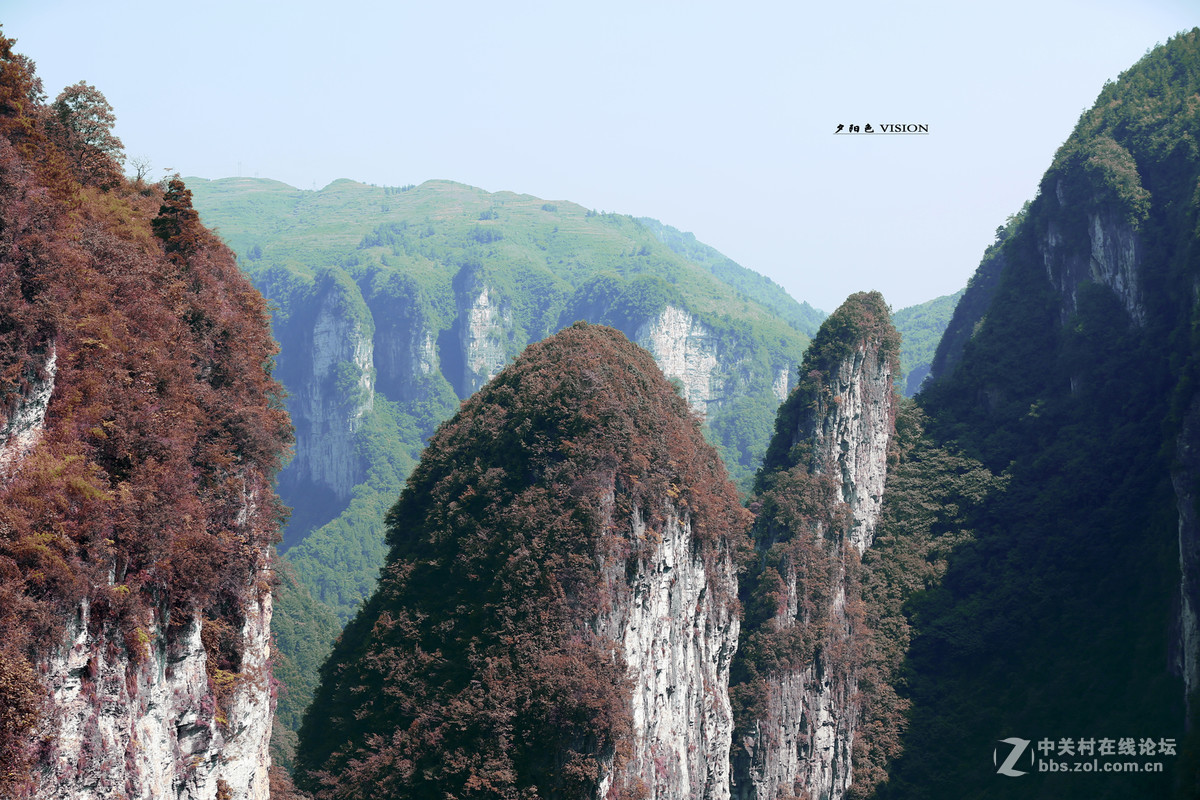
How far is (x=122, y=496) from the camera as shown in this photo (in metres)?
17.8

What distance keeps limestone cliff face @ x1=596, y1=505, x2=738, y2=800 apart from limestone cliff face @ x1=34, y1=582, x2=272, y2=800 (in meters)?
13.0

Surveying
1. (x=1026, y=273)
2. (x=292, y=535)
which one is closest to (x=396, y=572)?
(x=1026, y=273)

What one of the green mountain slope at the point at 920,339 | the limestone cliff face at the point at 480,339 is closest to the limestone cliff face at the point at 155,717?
the green mountain slope at the point at 920,339

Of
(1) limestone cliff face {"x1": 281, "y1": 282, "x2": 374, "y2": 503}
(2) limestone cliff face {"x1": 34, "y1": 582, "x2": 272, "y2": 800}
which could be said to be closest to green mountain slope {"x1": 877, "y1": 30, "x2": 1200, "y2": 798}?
(2) limestone cliff face {"x1": 34, "y1": 582, "x2": 272, "y2": 800}

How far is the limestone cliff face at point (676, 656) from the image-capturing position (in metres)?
34.5

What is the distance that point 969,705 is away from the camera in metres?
52.4

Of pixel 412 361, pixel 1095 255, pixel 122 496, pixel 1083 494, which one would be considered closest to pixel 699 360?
pixel 412 361

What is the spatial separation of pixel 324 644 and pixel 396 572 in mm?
53948

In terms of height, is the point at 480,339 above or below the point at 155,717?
above

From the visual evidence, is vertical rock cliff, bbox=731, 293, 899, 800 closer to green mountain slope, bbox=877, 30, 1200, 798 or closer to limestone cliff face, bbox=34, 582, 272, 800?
green mountain slope, bbox=877, 30, 1200, 798

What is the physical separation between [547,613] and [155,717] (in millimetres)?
15950

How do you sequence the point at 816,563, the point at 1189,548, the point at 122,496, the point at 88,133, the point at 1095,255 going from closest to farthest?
the point at 122,496, the point at 88,133, the point at 1189,548, the point at 816,563, the point at 1095,255

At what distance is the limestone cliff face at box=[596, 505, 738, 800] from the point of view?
3453cm

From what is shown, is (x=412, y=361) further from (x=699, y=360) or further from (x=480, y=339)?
(x=699, y=360)
